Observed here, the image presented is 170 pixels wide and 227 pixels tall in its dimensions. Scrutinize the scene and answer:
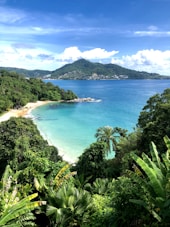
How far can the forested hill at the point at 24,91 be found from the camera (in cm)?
8325

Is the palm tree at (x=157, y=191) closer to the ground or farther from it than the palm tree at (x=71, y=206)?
farther from it

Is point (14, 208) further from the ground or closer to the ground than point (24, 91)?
closer to the ground

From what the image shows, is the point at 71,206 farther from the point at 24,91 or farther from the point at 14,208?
the point at 24,91

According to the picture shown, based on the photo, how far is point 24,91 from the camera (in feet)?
316

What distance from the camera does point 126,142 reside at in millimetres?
23250

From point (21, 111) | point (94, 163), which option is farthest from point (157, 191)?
point (21, 111)

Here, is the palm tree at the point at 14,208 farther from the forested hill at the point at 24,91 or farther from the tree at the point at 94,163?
the forested hill at the point at 24,91

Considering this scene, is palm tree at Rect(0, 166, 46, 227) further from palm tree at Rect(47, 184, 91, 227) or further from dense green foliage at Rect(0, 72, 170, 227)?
palm tree at Rect(47, 184, 91, 227)

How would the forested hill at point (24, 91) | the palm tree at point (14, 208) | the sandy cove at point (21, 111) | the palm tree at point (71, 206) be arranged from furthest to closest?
the forested hill at point (24, 91)
the sandy cove at point (21, 111)
the palm tree at point (71, 206)
the palm tree at point (14, 208)

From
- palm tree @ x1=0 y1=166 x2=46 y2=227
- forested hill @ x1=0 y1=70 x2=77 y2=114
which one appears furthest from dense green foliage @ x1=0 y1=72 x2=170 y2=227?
forested hill @ x1=0 y1=70 x2=77 y2=114

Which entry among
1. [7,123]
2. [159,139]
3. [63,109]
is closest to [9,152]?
Answer: [7,123]

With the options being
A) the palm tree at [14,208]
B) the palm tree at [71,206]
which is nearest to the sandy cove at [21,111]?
the palm tree at [71,206]

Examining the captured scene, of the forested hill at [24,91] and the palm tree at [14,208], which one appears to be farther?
the forested hill at [24,91]

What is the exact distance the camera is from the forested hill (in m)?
83.2
